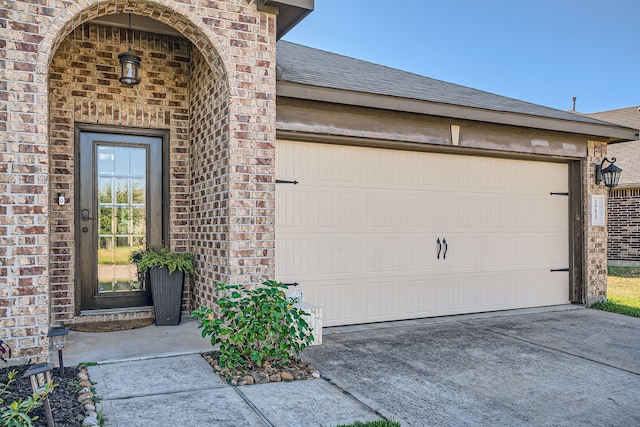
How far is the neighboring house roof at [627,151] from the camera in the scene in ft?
47.4

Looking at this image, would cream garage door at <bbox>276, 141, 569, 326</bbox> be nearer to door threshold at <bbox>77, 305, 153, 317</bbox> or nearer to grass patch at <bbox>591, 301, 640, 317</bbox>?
grass patch at <bbox>591, 301, 640, 317</bbox>

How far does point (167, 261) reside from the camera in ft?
17.9

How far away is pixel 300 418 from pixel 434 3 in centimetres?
1617

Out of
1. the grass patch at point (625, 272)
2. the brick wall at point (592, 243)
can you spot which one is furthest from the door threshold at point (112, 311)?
the grass patch at point (625, 272)

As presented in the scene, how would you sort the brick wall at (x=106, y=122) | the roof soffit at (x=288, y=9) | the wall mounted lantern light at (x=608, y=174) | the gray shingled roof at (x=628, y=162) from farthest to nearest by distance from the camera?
1. the gray shingled roof at (x=628, y=162)
2. the wall mounted lantern light at (x=608, y=174)
3. the roof soffit at (x=288, y=9)
4. the brick wall at (x=106, y=122)

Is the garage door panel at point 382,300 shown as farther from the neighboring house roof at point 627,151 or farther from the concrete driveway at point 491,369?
the neighboring house roof at point 627,151

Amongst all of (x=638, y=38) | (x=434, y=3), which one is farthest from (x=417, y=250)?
(x=638, y=38)

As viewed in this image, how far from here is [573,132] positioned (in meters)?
7.33

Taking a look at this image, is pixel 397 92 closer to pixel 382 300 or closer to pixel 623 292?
pixel 382 300

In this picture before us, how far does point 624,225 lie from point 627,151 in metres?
3.29

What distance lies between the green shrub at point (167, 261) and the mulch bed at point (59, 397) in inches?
62.8

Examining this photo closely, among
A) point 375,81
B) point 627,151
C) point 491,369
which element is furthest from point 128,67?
point 627,151

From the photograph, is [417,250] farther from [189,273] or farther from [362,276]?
[189,273]

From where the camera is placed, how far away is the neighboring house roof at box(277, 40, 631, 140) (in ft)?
18.5
